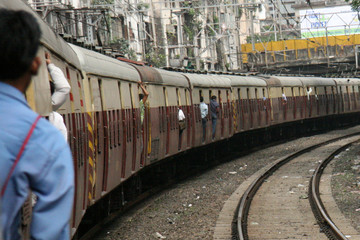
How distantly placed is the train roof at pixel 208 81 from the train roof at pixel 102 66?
7.35 meters

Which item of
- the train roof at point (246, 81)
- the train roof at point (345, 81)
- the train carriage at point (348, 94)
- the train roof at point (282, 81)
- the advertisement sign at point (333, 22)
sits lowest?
the train carriage at point (348, 94)

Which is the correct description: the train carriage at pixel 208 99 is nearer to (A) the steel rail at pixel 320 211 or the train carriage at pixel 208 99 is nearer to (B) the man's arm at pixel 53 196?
(A) the steel rail at pixel 320 211

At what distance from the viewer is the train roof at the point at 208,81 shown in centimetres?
2122

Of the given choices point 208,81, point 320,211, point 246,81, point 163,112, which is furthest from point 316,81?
point 320,211

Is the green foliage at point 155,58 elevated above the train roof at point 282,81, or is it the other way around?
the green foliage at point 155,58

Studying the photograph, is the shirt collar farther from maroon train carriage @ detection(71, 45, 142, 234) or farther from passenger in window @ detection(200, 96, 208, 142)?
passenger in window @ detection(200, 96, 208, 142)

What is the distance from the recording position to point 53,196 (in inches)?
98.9

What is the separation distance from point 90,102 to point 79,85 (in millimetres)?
791

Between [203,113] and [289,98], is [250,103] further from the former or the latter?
[203,113]

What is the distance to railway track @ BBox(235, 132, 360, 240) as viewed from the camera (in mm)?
10531

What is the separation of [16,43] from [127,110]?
995cm

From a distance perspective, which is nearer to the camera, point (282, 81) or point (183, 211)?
point (183, 211)

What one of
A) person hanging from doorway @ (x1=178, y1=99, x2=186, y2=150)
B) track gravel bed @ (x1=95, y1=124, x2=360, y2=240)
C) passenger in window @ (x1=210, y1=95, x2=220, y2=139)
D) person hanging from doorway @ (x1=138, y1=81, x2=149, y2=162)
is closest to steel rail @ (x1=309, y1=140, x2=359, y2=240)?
track gravel bed @ (x1=95, y1=124, x2=360, y2=240)

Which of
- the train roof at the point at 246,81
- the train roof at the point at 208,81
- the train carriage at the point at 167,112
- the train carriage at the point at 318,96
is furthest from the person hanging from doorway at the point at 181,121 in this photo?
the train carriage at the point at 318,96
